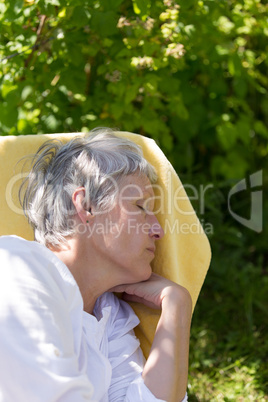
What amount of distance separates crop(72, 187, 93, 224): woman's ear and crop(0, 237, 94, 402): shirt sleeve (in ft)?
1.19

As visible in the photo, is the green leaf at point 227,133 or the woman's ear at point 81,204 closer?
the woman's ear at point 81,204

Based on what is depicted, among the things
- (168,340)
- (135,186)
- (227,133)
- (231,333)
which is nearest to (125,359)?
(168,340)

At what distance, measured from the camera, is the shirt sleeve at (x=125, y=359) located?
5.33ft

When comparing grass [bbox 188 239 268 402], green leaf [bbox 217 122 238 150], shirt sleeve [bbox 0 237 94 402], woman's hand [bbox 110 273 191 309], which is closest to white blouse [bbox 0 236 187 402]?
shirt sleeve [bbox 0 237 94 402]

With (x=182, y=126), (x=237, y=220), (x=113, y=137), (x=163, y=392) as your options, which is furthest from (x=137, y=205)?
(x=237, y=220)

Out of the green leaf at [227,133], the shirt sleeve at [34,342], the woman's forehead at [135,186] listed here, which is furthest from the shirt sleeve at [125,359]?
the green leaf at [227,133]

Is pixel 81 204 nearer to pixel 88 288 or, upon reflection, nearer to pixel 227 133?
pixel 88 288

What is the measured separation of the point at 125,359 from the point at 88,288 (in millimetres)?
272

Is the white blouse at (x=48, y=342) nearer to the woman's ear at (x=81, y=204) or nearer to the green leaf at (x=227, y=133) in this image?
the woman's ear at (x=81, y=204)

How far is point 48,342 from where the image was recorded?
1394 mm

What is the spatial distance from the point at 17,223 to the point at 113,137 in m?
0.49

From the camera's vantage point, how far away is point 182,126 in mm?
3340

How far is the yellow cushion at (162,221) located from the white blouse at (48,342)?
0.34m

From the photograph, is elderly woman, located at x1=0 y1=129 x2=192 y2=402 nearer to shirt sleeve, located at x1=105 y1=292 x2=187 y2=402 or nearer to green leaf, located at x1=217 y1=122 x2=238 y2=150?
shirt sleeve, located at x1=105 y1=292 x2=187 y2=402
